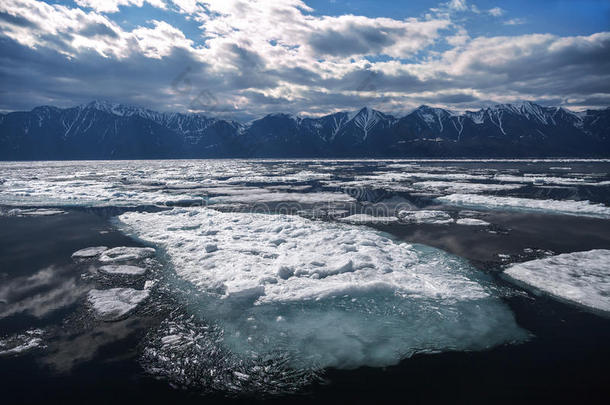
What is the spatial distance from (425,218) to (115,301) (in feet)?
62.2

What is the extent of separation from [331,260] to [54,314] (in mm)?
9426

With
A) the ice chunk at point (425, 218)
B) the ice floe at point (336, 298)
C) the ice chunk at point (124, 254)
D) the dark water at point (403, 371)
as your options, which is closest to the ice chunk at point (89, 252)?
the ice chunk at point (124, 254)

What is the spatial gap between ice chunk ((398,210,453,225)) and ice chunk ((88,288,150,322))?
54.6ft

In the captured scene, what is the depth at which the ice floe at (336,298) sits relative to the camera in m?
7.99

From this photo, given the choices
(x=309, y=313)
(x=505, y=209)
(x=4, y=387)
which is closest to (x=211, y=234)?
(x=309, y=313)

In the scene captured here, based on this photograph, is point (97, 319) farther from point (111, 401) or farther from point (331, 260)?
point (331, 260)

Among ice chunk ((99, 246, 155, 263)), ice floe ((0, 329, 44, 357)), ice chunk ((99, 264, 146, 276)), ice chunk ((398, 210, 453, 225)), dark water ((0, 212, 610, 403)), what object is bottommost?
dark water ((0, 212, 610, 403))

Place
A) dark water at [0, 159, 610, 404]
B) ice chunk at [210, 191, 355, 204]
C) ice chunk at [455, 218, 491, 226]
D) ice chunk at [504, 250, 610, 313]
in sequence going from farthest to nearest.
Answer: ice chunk at [210, 191, 355, 204] → ice chunk at [455, 218, 491, 226] → ice chunk at [504, 250, 610, 313] → dark water at [0, 159, 610, 404]

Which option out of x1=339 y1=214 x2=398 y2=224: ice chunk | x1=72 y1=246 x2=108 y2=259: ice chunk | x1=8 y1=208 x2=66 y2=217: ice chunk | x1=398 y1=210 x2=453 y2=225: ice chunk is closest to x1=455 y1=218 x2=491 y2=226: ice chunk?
x1=398 y1=210 x2=453 y2=225: ice chunk

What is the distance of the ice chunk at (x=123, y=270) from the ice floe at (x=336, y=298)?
1.42m

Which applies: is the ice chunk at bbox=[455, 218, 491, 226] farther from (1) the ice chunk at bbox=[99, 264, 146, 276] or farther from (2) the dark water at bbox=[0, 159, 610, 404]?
(1) the ice chunk at bbox=[99, 264, 146, 276]

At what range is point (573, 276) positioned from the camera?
11797 mm

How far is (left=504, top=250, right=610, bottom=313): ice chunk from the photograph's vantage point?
33.6 ft

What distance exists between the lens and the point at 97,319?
909 centimetres
